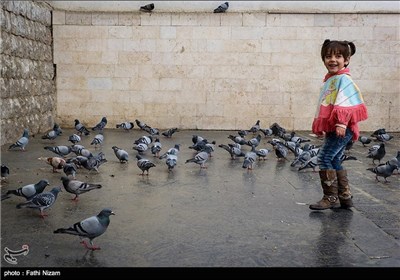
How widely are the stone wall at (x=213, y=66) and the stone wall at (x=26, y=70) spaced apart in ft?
2.50

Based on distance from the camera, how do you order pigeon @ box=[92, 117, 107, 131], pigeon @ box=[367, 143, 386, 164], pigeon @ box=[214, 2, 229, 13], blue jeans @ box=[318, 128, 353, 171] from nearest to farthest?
blue jeans @ box=[318, 128, 353, 171] → pigeon @ box=[367, 143, 386, 164] → pigeon @ box=[92, 117, 107, 131] → pigeon @ box=[214, 2, 229, 13]

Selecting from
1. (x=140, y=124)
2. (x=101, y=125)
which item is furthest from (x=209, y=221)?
(x=101, y=125)

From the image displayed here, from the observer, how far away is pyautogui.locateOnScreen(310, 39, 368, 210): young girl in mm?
4922

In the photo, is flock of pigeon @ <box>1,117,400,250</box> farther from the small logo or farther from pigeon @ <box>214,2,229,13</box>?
pigeon @ <box>214,2,229,13</box>

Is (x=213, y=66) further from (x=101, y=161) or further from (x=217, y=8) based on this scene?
(x=101, y=161)

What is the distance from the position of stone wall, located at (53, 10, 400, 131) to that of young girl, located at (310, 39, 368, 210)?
31.0 ft

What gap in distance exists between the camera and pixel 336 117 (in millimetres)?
4938

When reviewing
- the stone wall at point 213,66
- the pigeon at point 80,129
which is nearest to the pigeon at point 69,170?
the pigeon at point 80,129

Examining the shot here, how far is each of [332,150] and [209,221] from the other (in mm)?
1611

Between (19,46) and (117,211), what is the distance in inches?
295

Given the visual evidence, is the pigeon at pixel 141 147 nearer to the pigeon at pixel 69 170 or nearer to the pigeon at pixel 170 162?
the pigeon at pixel 170 162

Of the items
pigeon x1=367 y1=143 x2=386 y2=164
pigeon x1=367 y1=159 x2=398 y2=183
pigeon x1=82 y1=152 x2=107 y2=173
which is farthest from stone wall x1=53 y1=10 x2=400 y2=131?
pigeon x1=367 y1=159 x2=398 y2=183

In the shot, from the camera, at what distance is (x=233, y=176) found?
23.9 ft
